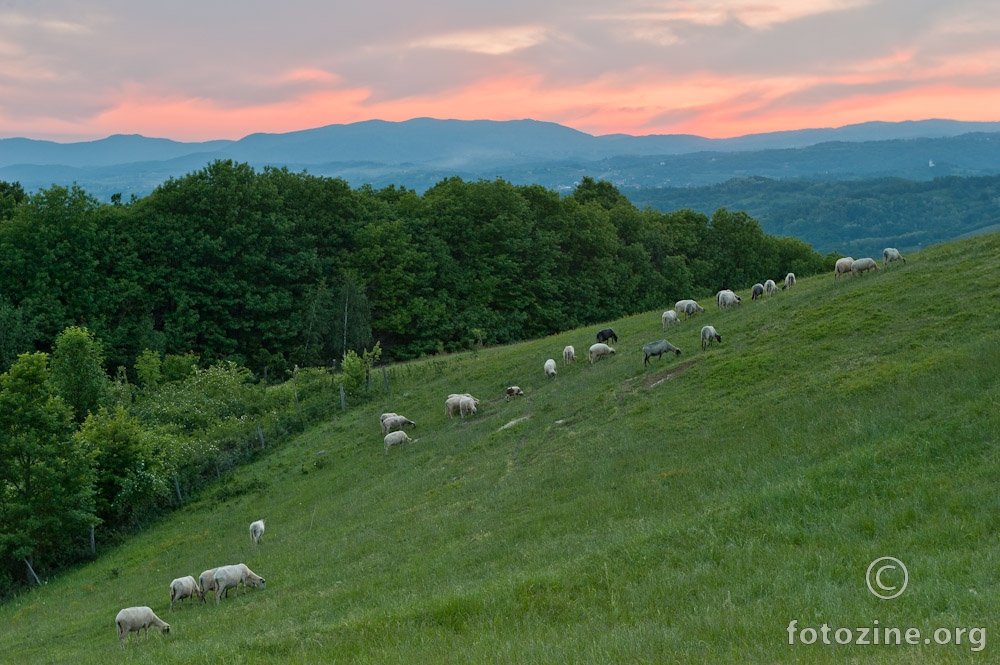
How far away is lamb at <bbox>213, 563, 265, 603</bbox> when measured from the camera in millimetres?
19656

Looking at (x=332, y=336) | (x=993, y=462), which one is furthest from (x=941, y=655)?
(x=332, y=336)

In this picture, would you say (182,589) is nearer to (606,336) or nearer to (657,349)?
(657,349)

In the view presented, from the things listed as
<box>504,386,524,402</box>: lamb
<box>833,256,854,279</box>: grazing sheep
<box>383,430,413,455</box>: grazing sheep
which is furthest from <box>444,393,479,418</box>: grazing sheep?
<box>833,256,854,279</box>: grazing sheep

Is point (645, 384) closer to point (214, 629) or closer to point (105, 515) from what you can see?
point (214, 629)

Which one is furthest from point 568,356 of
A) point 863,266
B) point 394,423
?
point 863,266

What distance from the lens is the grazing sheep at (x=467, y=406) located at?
34.2m

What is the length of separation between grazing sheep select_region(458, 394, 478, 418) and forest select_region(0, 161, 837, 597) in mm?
11408

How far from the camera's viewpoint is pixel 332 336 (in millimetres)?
66562

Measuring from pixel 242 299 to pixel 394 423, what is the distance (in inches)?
1444

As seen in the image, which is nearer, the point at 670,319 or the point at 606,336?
the point at 670,319

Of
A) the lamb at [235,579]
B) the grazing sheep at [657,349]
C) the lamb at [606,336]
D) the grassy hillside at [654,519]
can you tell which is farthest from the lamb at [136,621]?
the lamb at [606,336]

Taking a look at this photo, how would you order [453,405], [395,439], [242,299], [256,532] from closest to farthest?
[256,532] → [395,439] → [453,405] → [242,299]

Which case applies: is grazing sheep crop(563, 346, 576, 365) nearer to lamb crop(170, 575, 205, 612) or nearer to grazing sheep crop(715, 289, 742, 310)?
grazing sheep crop(715, 289, 742, 310)

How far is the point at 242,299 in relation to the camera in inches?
2611
